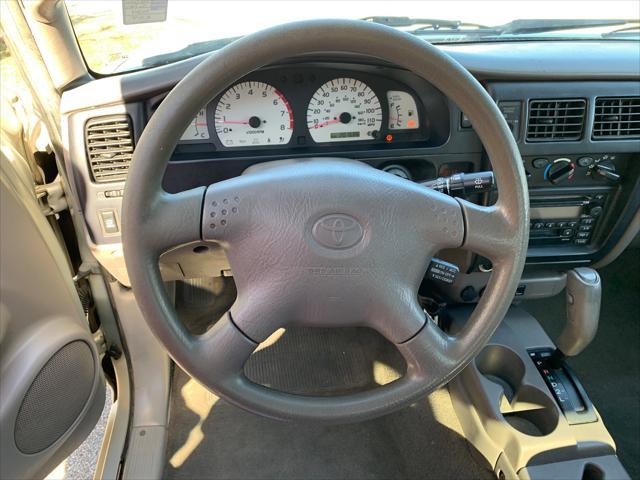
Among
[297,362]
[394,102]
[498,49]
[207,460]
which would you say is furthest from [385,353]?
[498,49]

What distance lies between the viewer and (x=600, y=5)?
1.61 metres

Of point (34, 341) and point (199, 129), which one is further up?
point (199, 129)

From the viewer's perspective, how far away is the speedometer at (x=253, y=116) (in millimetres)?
1323

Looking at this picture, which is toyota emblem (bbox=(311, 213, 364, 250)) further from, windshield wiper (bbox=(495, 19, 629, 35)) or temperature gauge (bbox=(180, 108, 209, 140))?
windshield wiper (bbox=(495, 19, 629, 35))

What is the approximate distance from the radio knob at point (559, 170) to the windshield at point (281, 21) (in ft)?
1.37

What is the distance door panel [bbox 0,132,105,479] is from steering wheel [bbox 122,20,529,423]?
0.49 m

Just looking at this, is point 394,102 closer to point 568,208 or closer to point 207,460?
point 568,208

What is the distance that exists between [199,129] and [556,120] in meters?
0.96

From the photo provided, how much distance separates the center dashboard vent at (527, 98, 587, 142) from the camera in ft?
4.61

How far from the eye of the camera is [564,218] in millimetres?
1577

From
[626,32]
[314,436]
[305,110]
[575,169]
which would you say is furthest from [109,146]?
[626,32]

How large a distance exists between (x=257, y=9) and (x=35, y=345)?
1043 mm

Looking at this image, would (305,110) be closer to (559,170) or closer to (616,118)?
(559,170)

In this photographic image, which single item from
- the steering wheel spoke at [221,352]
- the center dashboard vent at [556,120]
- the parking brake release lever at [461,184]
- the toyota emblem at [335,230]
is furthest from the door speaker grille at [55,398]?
the center dashboard vent at [556,120]
